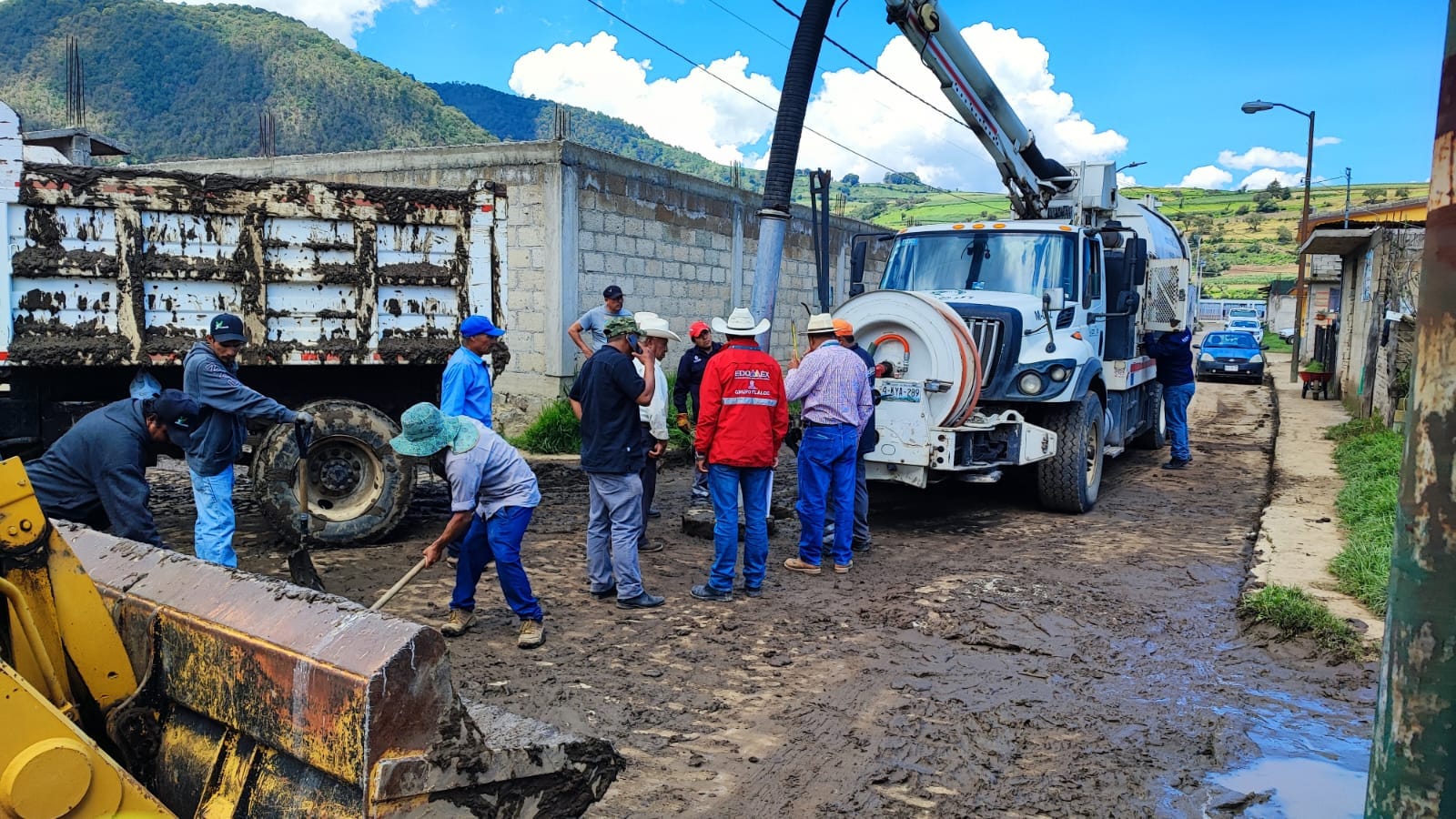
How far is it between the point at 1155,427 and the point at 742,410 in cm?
929

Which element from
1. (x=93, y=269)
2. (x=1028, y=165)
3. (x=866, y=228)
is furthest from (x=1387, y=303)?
(x=93, y=269)

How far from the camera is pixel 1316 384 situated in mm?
18719

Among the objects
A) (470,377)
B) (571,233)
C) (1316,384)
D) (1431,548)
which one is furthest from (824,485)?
(1316,384)

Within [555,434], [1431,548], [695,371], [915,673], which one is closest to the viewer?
[1431,548]

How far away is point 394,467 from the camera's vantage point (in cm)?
728

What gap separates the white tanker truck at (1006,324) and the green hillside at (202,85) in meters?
45.6

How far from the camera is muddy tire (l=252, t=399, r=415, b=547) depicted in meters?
6.86

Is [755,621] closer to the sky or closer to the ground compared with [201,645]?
closer to the ground

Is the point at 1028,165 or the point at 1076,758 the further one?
the point at 1028,165

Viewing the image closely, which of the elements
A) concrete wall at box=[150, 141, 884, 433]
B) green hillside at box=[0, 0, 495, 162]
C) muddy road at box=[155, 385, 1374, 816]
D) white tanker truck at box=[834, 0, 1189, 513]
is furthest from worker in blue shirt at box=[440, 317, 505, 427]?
green hillside at box=[0, 0, 495, 162]

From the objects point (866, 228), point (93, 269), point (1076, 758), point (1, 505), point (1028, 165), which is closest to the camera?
point (1, 505)

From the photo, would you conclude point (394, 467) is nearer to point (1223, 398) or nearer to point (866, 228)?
point (866, 228)

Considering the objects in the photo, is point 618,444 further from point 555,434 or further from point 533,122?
point 533,122

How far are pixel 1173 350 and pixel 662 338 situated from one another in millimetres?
7382
